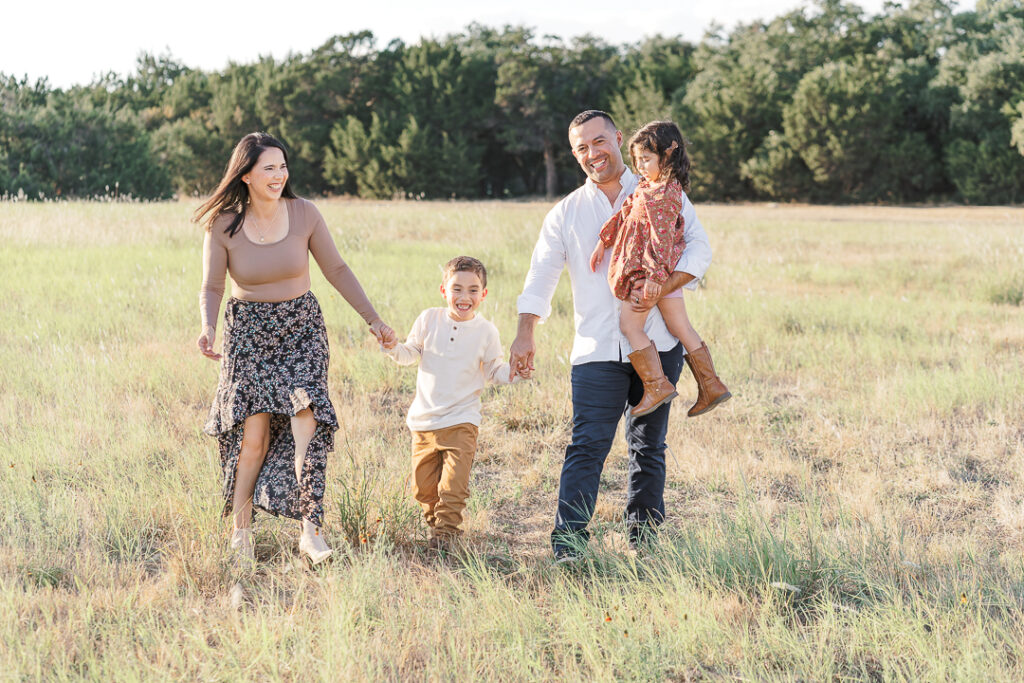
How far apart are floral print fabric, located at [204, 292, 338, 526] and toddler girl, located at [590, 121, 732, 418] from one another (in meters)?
1.33

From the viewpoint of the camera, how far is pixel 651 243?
3508 millimetres

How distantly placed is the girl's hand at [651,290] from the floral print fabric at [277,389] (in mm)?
1443

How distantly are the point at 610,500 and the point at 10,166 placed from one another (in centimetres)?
2996

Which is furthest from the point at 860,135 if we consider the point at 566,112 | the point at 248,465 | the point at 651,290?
the point at 248,465

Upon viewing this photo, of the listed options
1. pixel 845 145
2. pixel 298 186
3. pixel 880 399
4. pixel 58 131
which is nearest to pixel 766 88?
pixel 845 145

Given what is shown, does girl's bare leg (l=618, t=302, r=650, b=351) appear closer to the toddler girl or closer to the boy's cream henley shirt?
the toddler girl

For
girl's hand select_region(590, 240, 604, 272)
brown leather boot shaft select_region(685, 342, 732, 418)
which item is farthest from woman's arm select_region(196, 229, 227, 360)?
brown leather boot shaft select_region(685, 342, 732, 418)

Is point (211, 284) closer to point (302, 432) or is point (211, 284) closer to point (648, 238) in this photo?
point (302, 432)

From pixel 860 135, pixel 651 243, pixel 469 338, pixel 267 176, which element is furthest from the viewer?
pixel 860 135

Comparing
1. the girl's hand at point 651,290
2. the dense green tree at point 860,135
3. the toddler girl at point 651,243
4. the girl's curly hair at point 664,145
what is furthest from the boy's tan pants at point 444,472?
the dense green tree at point 860,135

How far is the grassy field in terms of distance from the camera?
2902 millimetres

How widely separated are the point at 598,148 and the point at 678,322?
0.84 metres

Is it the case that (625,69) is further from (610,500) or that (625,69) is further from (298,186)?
(610,500)

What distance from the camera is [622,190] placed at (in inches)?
151
